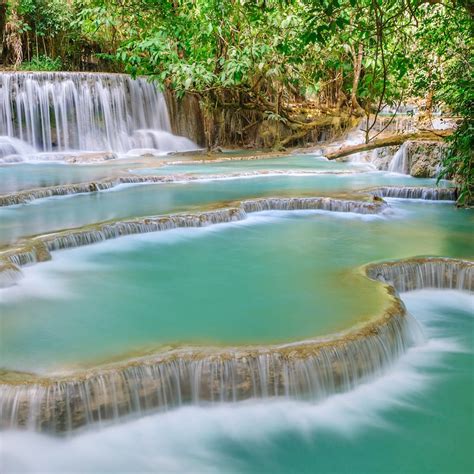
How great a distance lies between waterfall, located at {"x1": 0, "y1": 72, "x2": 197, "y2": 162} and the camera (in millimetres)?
16547

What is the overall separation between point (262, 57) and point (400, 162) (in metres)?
3.84

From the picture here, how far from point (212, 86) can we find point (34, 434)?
13.0 metres

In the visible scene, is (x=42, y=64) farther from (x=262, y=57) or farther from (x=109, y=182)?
(x=109, y=182)

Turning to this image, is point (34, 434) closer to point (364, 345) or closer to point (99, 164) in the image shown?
point (364, 345)

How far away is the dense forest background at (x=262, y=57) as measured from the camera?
8508 millimetres

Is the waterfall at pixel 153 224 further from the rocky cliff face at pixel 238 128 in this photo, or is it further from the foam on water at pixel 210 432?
the rocky cliff face at pixel 238 128

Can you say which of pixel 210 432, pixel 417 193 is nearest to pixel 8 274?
pixel 210 432

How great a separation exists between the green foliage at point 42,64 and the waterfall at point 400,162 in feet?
39.8

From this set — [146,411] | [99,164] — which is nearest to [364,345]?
[146,411]

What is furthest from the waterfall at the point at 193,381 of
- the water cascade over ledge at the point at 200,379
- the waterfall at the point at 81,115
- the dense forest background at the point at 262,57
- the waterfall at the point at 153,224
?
the waterfall at the point at 81,115

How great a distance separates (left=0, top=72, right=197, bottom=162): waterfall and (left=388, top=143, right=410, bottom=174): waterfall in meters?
7.09

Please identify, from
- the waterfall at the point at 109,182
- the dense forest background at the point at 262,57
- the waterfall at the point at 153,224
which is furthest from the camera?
the waterfall at the point at 109,182

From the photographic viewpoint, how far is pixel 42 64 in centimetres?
2006

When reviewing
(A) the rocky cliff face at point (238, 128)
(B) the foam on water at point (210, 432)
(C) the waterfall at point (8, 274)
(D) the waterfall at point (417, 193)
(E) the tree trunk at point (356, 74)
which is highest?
(E) the tree trunk at point (356, 74)
